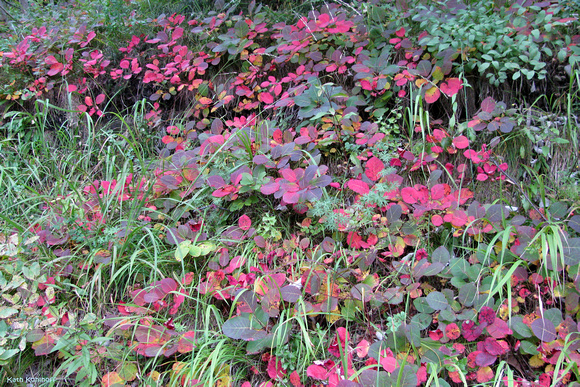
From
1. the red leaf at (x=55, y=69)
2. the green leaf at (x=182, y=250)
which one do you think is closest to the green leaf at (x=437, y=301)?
the green leaf at (x=182, y=250)

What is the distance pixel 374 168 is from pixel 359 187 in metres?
0.15

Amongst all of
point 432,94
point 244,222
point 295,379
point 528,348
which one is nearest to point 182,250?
point 244,222

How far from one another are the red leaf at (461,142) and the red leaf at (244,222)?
115cm

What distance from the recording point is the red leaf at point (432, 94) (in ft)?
6.87

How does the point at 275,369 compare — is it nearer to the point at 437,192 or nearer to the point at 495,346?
the point at 495,346

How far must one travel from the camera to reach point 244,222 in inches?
74.7

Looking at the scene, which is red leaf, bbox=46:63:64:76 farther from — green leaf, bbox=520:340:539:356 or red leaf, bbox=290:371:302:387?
green leaf, bbox=520:340:539:356

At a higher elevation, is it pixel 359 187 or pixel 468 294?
pixel 359 187

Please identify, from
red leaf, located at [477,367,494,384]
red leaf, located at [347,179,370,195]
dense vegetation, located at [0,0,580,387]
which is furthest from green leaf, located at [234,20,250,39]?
red leaf, located at [477,367,494,384]

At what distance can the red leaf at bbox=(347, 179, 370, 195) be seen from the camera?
184 centimetres

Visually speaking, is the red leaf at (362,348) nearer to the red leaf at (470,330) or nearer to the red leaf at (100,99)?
the red leaf at (470,330)

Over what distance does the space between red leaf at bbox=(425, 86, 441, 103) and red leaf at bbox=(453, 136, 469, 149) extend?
0.92 ft

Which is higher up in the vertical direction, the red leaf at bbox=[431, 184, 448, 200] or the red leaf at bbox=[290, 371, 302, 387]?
the red leaf at bbox=[431, 184, 448, 200]

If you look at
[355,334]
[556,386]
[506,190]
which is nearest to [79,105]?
[355,334]
